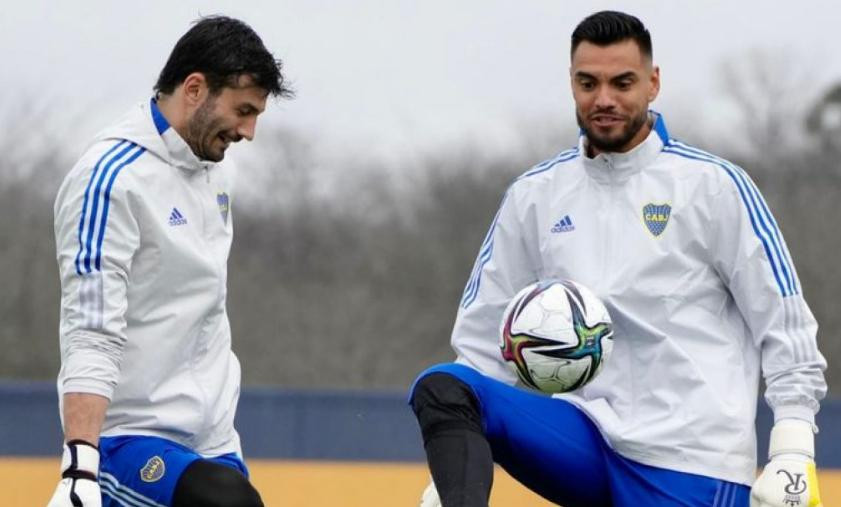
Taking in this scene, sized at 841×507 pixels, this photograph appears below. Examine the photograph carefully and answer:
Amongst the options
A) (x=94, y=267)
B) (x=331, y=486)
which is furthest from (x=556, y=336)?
(x=331, y=486)

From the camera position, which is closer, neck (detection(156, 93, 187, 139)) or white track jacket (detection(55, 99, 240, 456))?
white track jacket (detection(55, 99, 240, 456))

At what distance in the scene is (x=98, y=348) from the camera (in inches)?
207

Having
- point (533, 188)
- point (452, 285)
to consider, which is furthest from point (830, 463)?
point (452, 285)

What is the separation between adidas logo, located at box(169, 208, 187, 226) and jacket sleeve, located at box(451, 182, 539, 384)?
3.42ft

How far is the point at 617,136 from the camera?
583cm

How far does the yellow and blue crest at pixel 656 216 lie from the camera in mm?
5836

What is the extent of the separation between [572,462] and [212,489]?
1.18 metres

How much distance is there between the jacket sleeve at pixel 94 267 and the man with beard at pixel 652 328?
3.10 feet


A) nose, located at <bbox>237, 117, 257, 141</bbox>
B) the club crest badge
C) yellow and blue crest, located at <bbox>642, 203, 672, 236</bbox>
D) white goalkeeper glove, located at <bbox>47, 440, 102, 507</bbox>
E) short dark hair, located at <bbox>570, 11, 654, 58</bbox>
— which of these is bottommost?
white goalkeeper glove, located at <bbox>47, 440, 102, 507</bbox>

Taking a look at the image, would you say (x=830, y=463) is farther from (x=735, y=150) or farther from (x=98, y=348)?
(x=735, y=150)

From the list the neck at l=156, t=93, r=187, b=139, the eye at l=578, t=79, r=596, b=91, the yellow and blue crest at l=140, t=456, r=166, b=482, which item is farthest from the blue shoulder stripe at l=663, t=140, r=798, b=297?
the yellow and blue crest at l=140, t=456, r=166, b=482

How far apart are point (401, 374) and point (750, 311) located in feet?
71.9

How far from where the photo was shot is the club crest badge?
590 cm

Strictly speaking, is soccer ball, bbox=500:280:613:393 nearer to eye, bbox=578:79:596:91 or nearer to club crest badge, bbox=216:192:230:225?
eye, bbox=578:79:596:91
